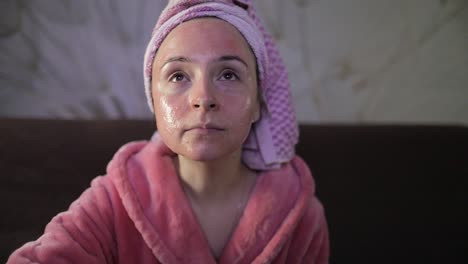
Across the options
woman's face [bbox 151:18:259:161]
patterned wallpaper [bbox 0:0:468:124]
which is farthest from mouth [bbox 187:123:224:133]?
patterned wallpaper [bbox 0:0:468:124]

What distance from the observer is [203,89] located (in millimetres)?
582

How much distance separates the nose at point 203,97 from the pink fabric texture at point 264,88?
5.7 inches

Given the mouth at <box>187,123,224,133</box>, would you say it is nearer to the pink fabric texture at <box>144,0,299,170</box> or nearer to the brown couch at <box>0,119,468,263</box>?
the pink fabric texture at <box>144,0,299,170</box>

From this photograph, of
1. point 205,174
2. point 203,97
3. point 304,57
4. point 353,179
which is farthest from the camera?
point 304,57


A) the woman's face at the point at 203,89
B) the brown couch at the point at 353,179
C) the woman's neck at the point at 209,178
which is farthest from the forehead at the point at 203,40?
the brown couch at the point at 353,179

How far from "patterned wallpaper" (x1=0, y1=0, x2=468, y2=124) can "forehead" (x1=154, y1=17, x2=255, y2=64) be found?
2.01ft

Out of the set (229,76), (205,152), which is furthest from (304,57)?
(205,152)

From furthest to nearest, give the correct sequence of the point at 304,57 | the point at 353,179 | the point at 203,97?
the point at 304,57, the point at 353,179, the point at 203,97

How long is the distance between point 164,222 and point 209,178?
0.13 m

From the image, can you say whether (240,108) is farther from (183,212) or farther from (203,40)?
(183,212)

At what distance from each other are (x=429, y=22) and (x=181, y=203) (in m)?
1.14

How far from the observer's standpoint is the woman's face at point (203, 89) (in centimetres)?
58

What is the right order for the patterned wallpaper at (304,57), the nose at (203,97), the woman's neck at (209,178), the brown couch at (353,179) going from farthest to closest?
the patterned wallpaper at (304,57) → the brown couch at (353,179) → the woman's neck at (209,178) → the nose at (203,97)

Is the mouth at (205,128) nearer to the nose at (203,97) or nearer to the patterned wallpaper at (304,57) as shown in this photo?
the nose at (203,97)
